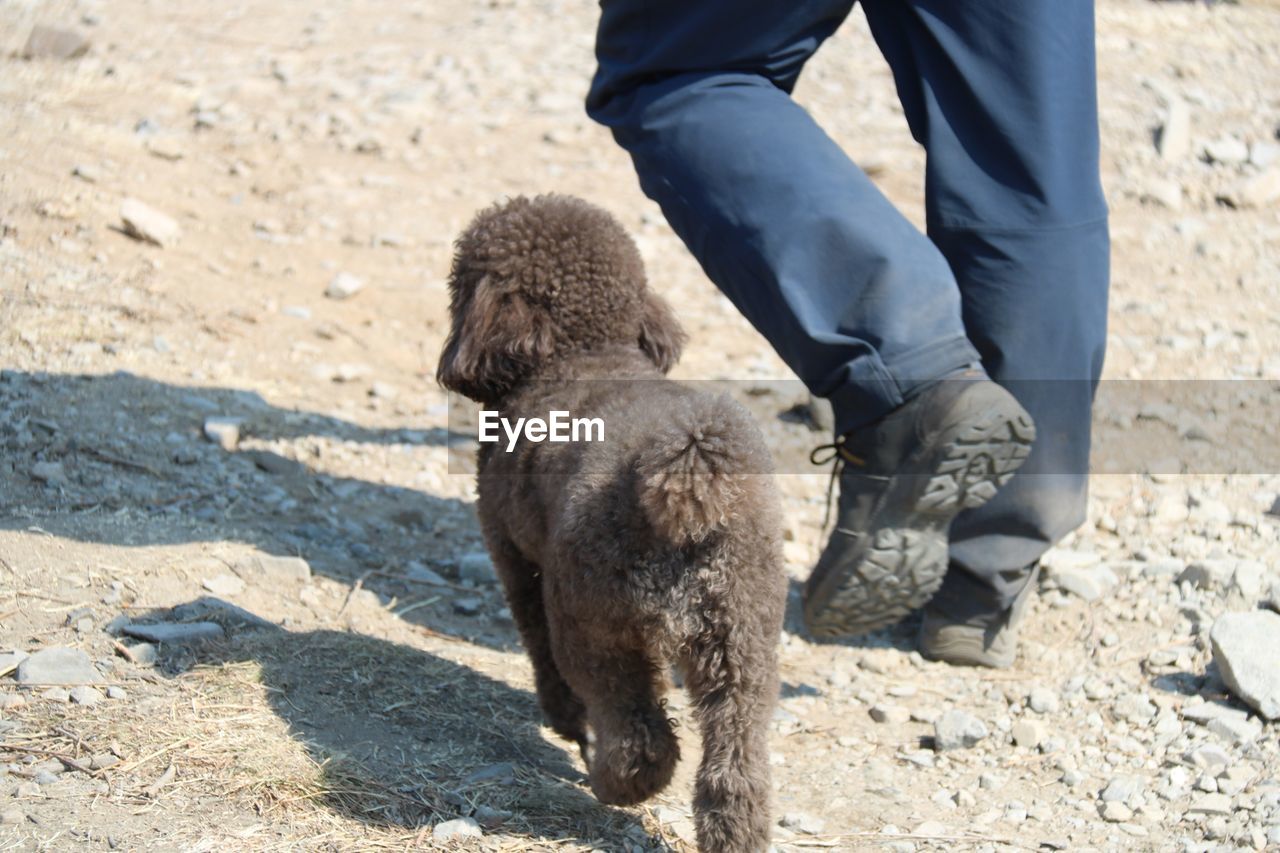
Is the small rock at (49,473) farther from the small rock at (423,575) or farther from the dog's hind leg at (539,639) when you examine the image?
the dog's hind leg at (539,639)

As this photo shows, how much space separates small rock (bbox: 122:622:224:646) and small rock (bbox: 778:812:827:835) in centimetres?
165

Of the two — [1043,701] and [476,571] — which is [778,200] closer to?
[1043,701]

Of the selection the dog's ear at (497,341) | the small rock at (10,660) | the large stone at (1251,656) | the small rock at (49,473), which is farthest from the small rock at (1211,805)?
the small rock at (49,473)

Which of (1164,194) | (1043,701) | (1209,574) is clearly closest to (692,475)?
(1043,701)

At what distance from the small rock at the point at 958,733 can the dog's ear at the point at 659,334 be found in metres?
1.28

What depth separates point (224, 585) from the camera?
3973 mm

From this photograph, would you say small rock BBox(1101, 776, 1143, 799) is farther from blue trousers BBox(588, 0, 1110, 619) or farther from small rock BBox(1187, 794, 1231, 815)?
blue trousers BBox(588, 0, 1110, 619)

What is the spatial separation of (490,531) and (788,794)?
1084 mm

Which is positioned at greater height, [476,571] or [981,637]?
[981,637]

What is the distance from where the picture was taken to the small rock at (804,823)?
3.25 meters

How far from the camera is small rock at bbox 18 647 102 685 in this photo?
3.30 metres

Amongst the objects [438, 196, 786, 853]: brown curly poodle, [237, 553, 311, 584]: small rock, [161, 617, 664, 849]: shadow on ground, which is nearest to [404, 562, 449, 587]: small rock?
[237, 553, 311, 584]: small rock

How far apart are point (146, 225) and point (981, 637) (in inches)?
162

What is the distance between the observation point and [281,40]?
9031 mm
